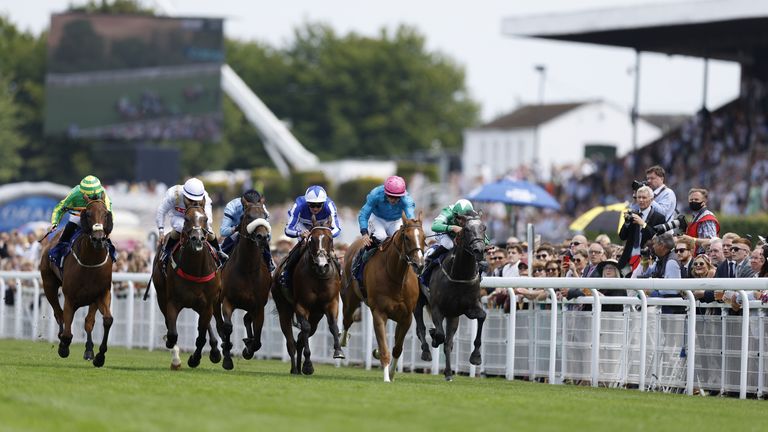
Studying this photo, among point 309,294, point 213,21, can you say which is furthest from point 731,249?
point 213,21

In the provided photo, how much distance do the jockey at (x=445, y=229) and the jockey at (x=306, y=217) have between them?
0.91 m

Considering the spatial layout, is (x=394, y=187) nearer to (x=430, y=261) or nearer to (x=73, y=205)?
(x=430, y=261)

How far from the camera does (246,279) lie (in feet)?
50.8

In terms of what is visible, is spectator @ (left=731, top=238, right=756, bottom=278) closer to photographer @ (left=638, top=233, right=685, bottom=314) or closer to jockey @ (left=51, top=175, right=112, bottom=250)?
photographer @ (left=638, top=233, right=685, bottom=314)

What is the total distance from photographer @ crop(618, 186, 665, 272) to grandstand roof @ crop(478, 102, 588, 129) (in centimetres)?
6350

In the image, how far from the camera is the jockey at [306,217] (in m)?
15.4

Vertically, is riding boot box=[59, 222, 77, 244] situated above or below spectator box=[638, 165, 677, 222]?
below

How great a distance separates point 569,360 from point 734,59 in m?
25.5

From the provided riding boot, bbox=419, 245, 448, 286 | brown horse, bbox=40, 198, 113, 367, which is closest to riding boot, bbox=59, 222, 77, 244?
brown horse, bbox=40, 198, 113, 367

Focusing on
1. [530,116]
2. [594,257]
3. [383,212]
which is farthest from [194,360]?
[530,116]

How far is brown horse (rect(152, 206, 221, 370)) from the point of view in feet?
49.4

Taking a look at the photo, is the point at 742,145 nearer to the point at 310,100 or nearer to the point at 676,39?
the point at 676,39

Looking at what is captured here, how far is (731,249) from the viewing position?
1497cm

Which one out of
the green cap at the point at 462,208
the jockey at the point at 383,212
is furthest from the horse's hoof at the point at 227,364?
the green cap at the point at 462,208
